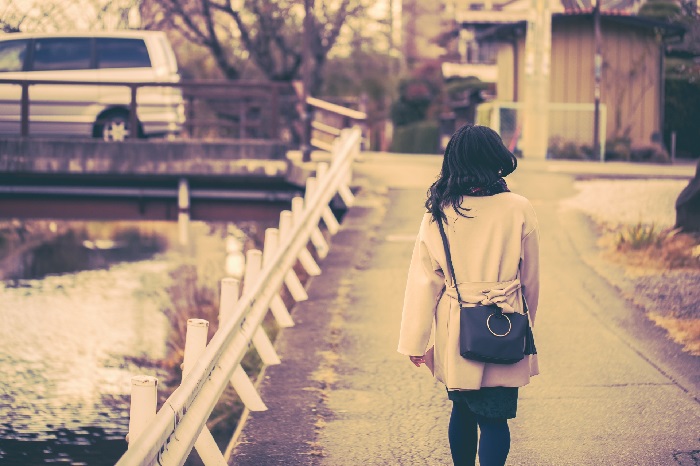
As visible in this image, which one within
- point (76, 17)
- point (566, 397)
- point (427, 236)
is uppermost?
point (76, 17)

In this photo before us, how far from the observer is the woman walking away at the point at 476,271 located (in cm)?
423

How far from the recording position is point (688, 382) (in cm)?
688

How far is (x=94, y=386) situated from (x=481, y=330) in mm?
11624

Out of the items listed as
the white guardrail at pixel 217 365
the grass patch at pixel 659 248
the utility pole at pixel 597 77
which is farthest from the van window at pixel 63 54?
the utility pole at pixel 597 77

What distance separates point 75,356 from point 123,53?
5.27 meters

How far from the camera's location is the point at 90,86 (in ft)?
57.7

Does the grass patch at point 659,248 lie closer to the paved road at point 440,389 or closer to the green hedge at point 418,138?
the paved road at point 440,389

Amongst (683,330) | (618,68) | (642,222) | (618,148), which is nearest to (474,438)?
(683,330)

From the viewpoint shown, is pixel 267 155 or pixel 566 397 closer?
pixel 566 397

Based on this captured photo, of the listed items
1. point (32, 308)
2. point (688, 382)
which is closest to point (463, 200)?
point (688, 382)

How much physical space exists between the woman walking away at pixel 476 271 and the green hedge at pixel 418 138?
3341 cm

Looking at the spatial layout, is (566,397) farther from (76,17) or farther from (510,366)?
(76,17)

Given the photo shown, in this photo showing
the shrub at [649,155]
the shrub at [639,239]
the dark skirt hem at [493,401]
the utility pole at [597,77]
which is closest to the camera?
the dark skirt hem at [493,401]

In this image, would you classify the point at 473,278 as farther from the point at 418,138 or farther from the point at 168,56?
the point at 418,138
